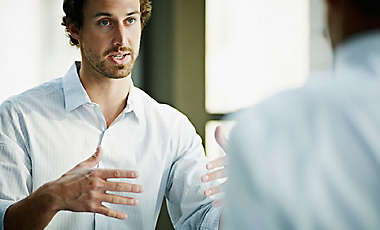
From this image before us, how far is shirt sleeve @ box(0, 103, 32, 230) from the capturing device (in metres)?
1.70

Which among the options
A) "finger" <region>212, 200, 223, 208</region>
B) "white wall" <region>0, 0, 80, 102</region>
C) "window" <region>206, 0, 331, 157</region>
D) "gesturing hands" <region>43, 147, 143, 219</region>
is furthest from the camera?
"window" <region>206, 0, 331, 157</region>

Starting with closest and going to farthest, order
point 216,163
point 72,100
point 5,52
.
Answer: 1. point 216,163
2. point 72,100
3. point 5,52

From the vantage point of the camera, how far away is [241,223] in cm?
60

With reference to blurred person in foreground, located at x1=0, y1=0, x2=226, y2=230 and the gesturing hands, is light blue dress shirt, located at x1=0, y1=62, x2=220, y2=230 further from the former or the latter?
the gesturing hands

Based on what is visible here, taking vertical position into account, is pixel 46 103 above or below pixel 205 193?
above

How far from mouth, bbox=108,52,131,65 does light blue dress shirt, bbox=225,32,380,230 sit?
1335 millimetres

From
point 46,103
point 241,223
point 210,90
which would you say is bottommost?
point 210,90

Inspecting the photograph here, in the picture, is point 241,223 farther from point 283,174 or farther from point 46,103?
point 46,103

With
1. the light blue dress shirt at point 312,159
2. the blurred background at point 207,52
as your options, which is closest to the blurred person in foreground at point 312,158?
the light blue dress shirt at point 312,159

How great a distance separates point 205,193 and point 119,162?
1.10 feet

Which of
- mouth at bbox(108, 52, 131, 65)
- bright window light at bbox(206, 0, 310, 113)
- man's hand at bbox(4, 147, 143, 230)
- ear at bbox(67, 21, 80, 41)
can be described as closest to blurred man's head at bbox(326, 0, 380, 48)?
man's hand at bbox(4, 147, 143, 230)

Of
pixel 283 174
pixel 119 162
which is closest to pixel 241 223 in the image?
pixel 283 174

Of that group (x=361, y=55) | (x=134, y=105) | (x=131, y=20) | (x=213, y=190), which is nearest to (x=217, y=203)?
(x=213, y=190)

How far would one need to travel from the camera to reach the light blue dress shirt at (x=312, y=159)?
0.56 m
